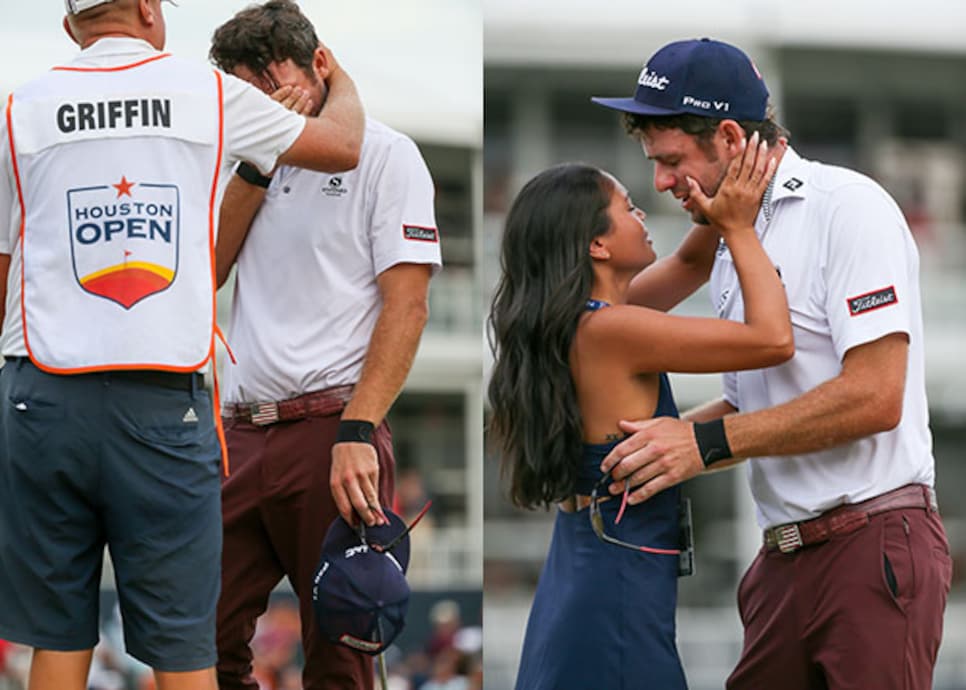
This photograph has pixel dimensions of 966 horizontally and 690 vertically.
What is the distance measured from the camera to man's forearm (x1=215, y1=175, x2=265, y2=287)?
164 inches

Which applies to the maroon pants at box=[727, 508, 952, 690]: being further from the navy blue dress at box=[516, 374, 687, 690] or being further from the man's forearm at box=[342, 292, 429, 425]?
the man's forearm at box=[342, 292, 429, 425]

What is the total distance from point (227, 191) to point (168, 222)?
36.9 inches

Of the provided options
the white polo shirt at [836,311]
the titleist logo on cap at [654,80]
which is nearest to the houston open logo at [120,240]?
the titleist logo on cap at [654,80]

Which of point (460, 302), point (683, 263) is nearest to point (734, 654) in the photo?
point (460, 302)

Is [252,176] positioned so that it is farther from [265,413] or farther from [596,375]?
[596,375]

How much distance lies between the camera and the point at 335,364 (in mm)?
4098

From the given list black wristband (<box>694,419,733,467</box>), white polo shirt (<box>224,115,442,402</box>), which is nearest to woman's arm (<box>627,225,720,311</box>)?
white polo shirt (<box>224,115,442,402</box>)

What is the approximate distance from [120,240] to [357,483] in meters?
0.95

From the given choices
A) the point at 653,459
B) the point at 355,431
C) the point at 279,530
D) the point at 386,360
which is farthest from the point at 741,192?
the point at 279,530

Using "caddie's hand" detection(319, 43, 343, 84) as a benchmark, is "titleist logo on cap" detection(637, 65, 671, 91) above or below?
below

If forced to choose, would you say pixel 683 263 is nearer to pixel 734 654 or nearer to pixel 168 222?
pixel 168 222

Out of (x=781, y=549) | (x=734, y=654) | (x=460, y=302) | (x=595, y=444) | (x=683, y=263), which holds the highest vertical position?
(x=683, y=263)

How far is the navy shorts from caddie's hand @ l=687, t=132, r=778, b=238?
3.93ft

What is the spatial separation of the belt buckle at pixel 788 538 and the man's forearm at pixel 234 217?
155 centimetres
